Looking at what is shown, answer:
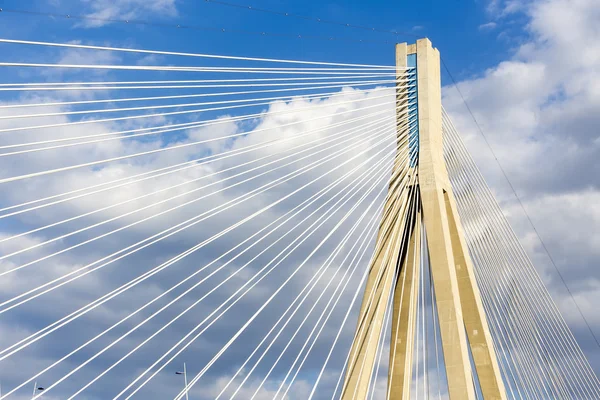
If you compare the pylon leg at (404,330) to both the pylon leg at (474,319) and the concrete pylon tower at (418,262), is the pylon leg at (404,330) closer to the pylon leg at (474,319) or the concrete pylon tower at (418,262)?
the concrete pylon tower at (418,262)

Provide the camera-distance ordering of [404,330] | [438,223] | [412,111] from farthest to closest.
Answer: [412,111] < [404,330] < [438,223]

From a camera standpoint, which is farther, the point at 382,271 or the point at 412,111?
the point at 412,111

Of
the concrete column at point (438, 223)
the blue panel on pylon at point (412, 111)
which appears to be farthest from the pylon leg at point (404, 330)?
the blue panel on pylon at point (412, 111)

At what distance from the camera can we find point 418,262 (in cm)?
2334

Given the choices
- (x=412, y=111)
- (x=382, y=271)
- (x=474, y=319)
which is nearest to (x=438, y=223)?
(x=382, y=271)

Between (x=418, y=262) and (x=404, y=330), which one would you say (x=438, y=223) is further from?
(x=404, y=330)

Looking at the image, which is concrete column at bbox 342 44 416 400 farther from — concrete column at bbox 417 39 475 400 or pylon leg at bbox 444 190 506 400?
pylon leg at bbox 444 190 506 400

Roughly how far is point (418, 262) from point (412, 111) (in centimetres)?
378

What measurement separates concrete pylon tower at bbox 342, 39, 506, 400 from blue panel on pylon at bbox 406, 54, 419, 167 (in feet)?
0.08

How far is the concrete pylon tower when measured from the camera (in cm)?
2216

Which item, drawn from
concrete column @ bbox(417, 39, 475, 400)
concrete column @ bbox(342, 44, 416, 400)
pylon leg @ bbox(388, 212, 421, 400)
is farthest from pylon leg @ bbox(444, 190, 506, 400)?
concrete column @ bbox(342, 44, 416, 400)

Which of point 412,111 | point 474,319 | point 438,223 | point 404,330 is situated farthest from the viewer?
point 412,111

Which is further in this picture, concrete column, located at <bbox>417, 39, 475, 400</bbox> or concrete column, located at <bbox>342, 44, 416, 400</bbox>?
concrete column, located at <bbox>342, 44, 416, 400</bbox>

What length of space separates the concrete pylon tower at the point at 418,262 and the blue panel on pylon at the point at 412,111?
24 mm
